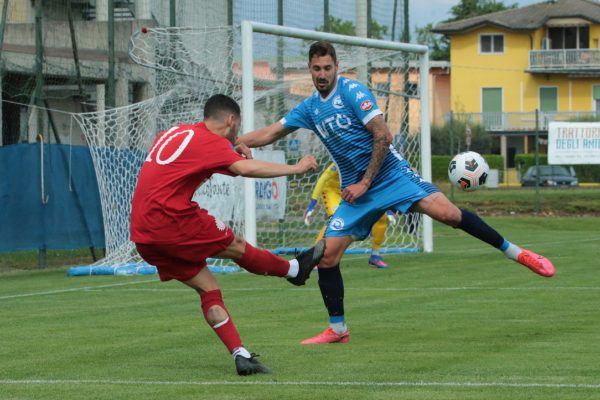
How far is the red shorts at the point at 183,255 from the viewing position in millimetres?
7684

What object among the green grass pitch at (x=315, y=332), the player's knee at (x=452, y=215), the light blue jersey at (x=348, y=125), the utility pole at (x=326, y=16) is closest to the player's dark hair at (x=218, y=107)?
the light blue jersey at (x=348, y=125)

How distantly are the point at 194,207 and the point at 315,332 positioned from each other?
8.50 feet

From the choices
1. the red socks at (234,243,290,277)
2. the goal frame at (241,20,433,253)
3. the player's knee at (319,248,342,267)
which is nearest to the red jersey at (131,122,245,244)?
the red socks at (234,243,290,277)

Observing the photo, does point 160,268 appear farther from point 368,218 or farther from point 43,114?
point 43,114

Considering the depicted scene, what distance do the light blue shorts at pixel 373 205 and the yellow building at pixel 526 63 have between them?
6247 cm

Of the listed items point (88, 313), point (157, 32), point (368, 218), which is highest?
point (157, 32)

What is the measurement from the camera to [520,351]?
8.37m

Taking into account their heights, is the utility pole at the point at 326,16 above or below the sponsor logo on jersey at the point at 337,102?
above

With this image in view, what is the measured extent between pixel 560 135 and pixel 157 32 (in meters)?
18.5

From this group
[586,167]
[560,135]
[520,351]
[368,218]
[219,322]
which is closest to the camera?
[219,322]

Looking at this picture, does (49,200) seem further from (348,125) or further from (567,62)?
Answer: (567,62)

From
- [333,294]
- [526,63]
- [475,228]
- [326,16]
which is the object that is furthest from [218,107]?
[526,63]

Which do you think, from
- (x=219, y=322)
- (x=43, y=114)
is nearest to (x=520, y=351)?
(x=219, y=322)

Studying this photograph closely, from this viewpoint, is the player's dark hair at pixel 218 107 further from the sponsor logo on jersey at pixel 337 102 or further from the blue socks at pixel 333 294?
the blue socks at pixel 333 294
